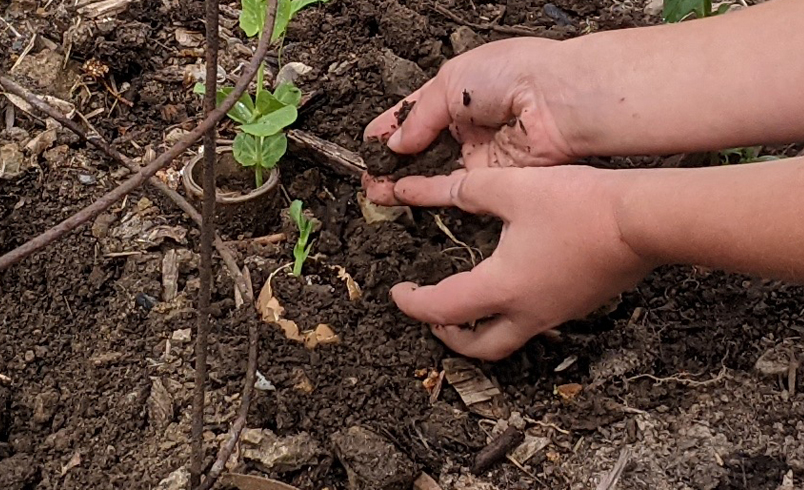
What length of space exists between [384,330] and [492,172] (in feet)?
1.14

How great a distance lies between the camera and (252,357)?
49.9 inches

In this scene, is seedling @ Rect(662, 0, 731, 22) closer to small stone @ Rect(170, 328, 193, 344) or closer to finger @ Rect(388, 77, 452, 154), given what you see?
finger @ Rect(388, 77, 452, 154)

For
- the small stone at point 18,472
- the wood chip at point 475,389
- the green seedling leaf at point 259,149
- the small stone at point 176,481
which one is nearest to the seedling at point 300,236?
the green seedling leaf at point 259,149

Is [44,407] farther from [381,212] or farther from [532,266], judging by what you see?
[532,266]

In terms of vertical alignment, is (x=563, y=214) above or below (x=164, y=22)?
above

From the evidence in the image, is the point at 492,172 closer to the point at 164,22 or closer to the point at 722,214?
the point at 722,214

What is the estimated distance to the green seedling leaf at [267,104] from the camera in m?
1.72

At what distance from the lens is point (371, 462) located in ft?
4.46

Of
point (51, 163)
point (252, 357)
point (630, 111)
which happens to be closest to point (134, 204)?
point (51, 163)

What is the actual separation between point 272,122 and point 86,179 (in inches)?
17.6

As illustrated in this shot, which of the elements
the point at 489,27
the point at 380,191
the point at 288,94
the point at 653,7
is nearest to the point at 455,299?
the point at 380,191

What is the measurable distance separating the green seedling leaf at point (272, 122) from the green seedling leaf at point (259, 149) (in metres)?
0.05

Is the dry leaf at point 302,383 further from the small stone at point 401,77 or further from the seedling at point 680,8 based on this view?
the seedling at point 680,8

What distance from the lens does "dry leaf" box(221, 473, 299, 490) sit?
134 cm
